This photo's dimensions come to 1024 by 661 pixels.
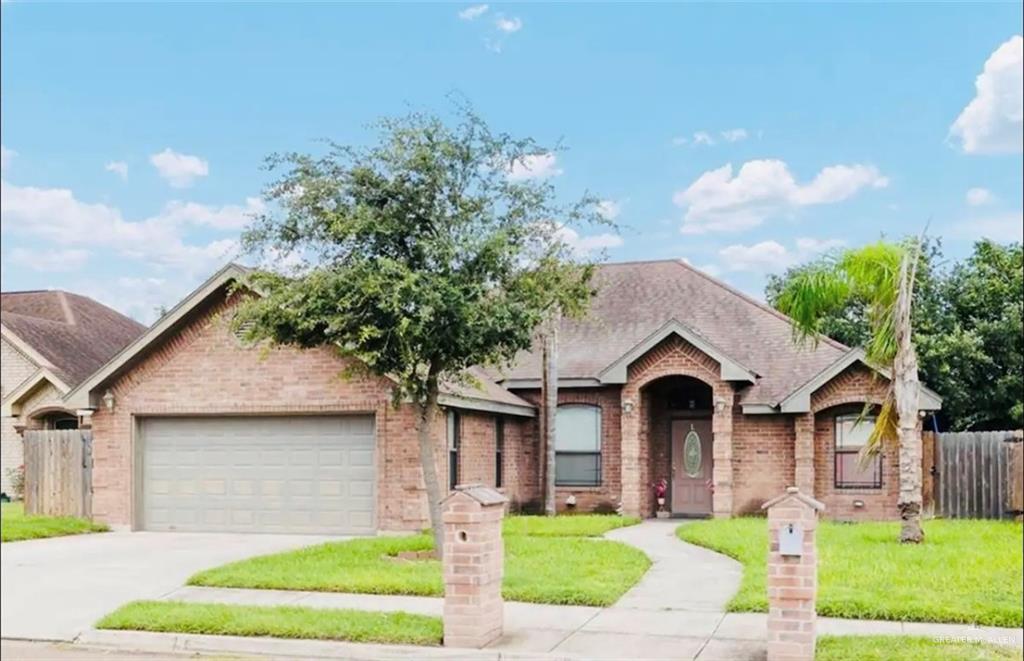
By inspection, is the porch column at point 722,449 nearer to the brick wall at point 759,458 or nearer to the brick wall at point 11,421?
the brick wall at point 759,458

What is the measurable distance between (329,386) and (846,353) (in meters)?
9.32

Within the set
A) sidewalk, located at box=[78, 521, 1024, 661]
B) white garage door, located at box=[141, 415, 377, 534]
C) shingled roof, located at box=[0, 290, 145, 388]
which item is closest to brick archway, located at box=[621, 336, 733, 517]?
white garage door, located at box=[141, 415, 377, 534]

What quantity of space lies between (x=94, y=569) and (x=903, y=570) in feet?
31.2

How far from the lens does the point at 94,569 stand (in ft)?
44.0

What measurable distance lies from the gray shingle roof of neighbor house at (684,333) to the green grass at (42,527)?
8539 millimetres

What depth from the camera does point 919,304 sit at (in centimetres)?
2745

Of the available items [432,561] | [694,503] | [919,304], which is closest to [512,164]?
[432,561]

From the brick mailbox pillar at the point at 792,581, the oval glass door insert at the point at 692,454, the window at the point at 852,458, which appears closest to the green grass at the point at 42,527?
the oval glass door insert at the point at 692,454

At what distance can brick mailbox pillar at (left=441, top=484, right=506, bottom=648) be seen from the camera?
8.92 m

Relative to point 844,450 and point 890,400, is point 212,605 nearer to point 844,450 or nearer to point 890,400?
point 890,400

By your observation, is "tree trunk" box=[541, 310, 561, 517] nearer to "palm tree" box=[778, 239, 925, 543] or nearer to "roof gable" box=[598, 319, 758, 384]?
"roof gable" box=[598, 319, 758, 384]

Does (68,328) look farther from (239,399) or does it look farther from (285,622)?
(285,622)

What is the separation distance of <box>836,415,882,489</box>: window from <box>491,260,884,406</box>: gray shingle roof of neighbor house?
3.72 feet

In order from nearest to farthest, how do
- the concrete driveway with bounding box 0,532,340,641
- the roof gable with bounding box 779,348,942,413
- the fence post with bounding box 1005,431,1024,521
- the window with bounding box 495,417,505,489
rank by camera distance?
the concrete driveway with bounding box 0,532,340,641 → the fence post with bounding box 1005,431,1024,521 → the roof gable with bounding box 779,348,942,413 → the window with bounding box 495,417,505,489
